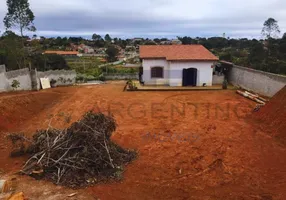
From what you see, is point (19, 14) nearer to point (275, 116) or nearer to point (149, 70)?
point (149, 70)

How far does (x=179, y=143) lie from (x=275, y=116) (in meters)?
4.57

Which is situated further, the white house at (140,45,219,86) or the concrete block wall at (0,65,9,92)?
the white house at (140,45,219,86)

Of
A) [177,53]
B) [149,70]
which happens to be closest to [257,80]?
[177,53]

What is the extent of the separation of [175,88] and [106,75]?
28.4 ft

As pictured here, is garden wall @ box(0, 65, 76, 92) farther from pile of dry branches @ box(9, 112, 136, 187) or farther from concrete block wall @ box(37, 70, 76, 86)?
pile of dry branches @ box(9, 112, 136, 187)

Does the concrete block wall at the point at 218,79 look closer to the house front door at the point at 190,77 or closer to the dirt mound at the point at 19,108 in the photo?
the house front door at the point at 190,77

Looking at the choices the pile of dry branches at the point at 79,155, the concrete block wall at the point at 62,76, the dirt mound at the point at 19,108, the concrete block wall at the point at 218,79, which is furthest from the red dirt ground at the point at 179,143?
the concrete block wall at the point at 218,79

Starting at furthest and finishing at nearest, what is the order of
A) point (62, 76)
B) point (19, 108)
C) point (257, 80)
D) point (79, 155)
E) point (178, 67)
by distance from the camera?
point (62, 76) < point (178, 67) < point (257, 80) < point (19, 108) < point (79, 155)

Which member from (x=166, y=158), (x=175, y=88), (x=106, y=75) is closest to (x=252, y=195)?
(x=166, y=158)

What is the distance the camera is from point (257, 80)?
17.1 metres

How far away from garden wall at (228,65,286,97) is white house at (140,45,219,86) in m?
1.91

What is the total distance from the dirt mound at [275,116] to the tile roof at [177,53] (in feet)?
28.4

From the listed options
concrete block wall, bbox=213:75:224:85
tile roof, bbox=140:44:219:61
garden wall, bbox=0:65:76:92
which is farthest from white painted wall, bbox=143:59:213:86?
garden wall, bbox=0:65:76:92

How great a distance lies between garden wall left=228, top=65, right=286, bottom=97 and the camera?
14.9 metres
